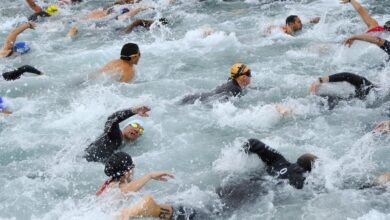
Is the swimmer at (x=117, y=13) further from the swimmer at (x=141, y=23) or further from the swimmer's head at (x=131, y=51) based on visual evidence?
the swimmer's head at (x=131, y=51)

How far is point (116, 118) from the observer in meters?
6.54

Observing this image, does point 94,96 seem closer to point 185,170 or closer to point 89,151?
point 89,151

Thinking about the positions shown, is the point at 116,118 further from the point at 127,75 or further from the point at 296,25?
the point at 296,25

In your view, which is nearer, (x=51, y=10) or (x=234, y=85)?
(x=234, y=85)

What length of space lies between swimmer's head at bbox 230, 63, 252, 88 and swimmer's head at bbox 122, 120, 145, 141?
64.8 inches

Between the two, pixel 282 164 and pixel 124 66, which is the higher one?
pixel 282 164

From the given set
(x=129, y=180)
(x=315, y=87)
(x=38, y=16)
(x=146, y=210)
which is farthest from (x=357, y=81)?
(x=38, y=16)

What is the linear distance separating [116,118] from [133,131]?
2.93ft

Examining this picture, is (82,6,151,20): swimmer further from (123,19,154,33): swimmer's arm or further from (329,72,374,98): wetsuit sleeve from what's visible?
(329,72,374,98): wetsuit sleeve

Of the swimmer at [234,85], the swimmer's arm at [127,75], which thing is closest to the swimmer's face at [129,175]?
the swimmer at [234,85]

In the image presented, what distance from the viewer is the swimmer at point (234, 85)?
7988 mm

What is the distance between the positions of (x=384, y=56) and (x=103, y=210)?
673 cm

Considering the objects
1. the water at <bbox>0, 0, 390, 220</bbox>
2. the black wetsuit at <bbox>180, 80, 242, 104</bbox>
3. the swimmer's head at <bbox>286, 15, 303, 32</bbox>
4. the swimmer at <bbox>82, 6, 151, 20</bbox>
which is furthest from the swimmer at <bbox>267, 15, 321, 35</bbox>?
the swimmer at <bbox>82, 6, 151, 20</bbox>

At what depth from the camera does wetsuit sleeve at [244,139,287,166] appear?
592cm
